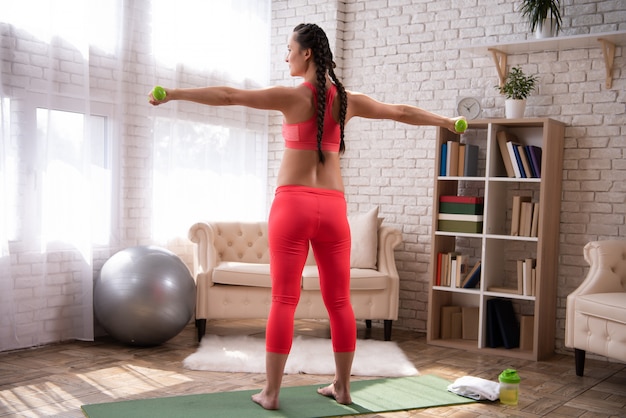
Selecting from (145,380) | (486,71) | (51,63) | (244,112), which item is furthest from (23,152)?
(486,71)

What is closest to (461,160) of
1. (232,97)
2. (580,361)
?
(580,361)

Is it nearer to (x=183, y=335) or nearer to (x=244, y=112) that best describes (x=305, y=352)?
(x=183, y=335)

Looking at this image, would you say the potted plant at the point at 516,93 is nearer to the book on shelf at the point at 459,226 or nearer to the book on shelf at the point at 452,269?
the book on shelf at the point at 459,226

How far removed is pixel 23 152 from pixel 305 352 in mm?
2056

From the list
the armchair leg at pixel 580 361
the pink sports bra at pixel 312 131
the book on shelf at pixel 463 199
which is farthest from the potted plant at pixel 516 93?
the pink sports bra at pixel 312 131

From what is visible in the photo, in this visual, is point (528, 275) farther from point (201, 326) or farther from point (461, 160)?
point (201, 326)

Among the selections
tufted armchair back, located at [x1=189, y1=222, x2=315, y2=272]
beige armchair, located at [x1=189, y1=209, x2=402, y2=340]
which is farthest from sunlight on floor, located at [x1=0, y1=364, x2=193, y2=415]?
tufted armchair back, located at [x1=189, y1=222, x2=315, y2=272]

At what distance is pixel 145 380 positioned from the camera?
3.82 metres

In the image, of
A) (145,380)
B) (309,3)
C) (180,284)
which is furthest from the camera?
(309,3)

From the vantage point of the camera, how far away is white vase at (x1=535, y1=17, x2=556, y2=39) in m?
4.84

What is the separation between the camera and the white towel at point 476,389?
3576 millimetres

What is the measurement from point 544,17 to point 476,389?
2.53m

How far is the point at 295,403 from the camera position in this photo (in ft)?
11.1

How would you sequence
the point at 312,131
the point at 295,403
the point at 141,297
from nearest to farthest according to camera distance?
the point at 312,131
the point at 295,403
the point at 141,297
